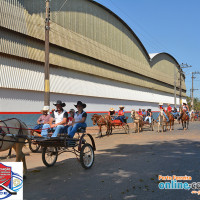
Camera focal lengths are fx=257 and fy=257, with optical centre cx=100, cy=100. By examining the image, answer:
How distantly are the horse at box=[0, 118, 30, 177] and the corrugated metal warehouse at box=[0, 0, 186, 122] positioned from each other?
1062 centimetres

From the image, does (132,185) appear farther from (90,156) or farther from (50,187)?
(90,156)

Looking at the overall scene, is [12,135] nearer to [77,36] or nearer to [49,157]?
Answer: [49,157]

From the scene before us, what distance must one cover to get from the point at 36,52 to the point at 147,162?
15.0 meters

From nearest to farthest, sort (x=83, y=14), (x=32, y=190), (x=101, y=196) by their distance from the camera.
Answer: (x=101, y=196), (x=32, y=190), (x=83, y=14)

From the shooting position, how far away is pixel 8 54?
17.9 meters

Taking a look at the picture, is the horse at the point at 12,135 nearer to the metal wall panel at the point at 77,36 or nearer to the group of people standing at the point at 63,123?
the group of people standing at the point at 63,123

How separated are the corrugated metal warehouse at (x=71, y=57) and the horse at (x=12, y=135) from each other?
10.6 meters

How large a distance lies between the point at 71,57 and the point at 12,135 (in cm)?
1884

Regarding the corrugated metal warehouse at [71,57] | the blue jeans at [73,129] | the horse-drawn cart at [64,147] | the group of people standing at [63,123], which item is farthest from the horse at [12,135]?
the corrugated metal warehouse at [71,57]

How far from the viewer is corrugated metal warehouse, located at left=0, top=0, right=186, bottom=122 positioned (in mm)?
18328

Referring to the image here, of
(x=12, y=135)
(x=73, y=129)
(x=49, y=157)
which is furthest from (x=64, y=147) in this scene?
(x=12, y=135)

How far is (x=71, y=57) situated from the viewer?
2505 cm

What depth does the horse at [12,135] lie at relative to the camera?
674cm

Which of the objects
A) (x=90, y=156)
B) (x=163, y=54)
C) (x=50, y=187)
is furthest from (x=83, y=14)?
(x=163, y=54)
